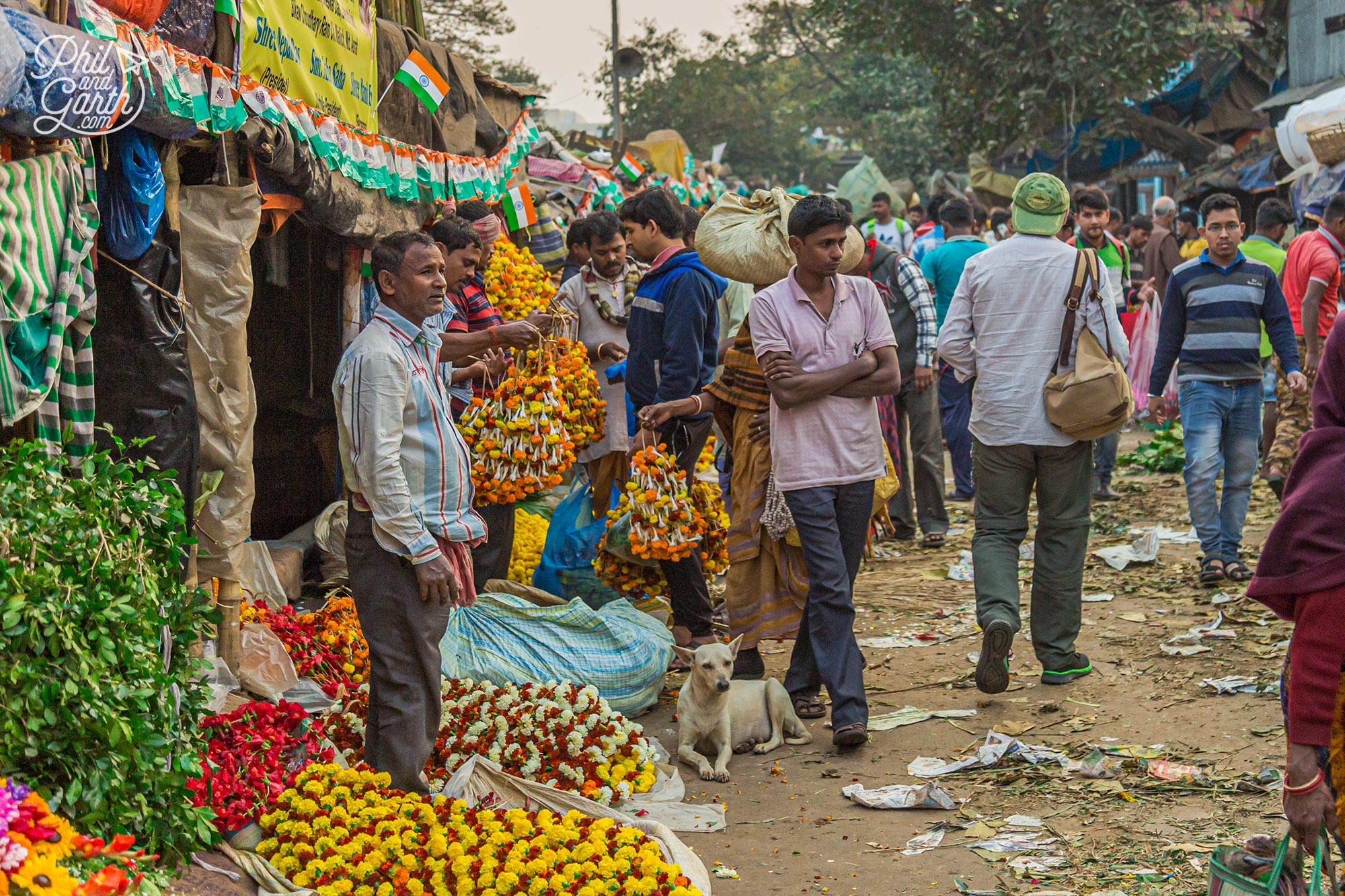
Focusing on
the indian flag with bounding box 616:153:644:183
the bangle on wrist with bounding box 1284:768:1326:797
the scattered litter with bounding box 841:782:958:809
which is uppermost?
the indian flag with bounding box 616:153:644:183

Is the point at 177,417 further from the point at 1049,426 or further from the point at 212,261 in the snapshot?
the point at 1049,426

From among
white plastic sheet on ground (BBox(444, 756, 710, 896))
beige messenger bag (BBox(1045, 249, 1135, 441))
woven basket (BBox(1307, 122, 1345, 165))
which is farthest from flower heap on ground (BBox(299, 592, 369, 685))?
woven basket (BBox(1307, 122, 1345, 165))

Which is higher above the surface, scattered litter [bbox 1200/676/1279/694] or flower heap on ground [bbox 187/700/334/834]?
flower heap on ground [bbox 187/700/334/834]

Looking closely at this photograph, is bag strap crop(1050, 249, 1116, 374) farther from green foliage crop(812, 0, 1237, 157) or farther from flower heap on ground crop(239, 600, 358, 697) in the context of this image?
green foliage crop(812, 0, 1237, 157)

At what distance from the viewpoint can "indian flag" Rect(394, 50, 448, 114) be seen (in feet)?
25.7

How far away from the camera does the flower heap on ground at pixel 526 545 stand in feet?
25.7

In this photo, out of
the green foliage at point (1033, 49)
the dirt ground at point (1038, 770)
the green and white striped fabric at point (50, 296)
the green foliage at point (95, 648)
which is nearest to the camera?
the green foliage at point (95, 648)

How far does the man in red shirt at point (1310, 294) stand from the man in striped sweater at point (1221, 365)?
356mm

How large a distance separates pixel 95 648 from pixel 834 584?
10.4 feet

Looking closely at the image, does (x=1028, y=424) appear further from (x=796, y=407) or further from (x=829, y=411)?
(x=796, y=407)

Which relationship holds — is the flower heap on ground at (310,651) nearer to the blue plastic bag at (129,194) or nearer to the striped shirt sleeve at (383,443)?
the blue plastic bag at (129,194)

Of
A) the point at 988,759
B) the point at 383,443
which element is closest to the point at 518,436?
the point at 383,443

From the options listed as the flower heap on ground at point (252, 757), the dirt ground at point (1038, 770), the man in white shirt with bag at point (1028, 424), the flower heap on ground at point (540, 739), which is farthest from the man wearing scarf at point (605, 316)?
the flower heap on ground at point (252, 757)

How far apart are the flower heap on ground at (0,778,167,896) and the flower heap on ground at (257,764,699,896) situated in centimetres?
95
